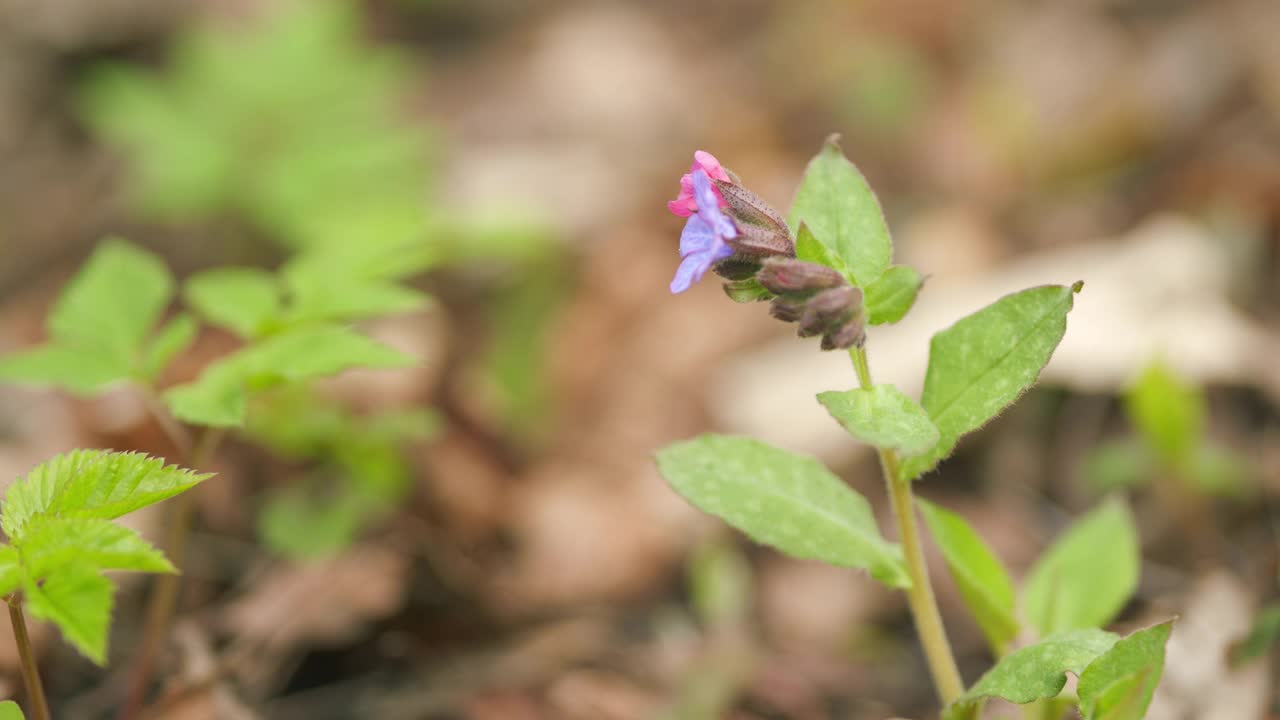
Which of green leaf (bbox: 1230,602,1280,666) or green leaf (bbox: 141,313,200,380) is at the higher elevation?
green leaf (bbox: 141,313,200,380)

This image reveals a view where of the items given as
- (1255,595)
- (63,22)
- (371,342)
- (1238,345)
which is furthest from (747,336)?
(63,22)

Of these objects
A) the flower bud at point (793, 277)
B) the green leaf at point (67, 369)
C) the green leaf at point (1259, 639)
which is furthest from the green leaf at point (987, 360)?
the green leaf at point (67, 369)

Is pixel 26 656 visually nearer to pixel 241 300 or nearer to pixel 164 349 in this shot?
pixel 164 349

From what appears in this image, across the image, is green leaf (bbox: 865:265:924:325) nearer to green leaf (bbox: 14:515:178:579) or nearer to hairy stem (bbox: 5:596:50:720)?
green leaf (bbox: 14:515:178:579)

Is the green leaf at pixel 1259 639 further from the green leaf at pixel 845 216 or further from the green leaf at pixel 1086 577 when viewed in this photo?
the green leaf at pixel 845 216

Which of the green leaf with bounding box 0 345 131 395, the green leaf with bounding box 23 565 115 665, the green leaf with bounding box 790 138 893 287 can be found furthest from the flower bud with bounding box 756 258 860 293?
the green leaf with bounding box 0 345 131 395

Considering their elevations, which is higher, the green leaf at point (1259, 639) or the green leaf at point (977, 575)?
the green leaf at point (977, 575)
